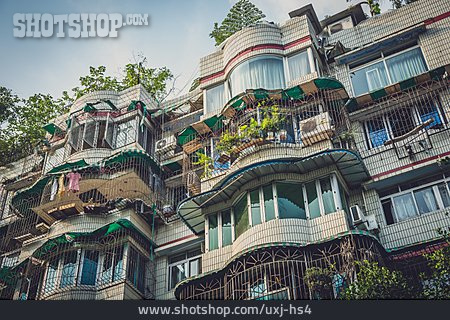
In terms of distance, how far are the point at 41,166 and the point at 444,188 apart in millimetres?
13770

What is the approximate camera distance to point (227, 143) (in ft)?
51.8

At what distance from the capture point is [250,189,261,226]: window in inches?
556

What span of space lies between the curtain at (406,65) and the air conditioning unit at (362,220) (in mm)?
4750

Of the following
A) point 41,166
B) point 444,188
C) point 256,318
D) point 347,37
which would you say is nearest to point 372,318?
point 256,318

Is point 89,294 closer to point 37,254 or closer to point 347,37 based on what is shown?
point 37,254

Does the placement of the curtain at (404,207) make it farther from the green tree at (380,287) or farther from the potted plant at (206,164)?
the potted plant at (206,164)

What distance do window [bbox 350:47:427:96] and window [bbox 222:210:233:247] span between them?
5310 mm

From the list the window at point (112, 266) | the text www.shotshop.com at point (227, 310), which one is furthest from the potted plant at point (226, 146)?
the text www.shotshop.com at point (227, 310)

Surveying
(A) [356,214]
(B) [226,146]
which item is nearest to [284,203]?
(A) [356,214]

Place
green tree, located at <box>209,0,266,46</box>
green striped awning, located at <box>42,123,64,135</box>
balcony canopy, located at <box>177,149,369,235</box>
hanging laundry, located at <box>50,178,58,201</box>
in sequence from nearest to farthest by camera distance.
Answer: balcony canopy, located at <box>177,149,369,235</box> → hanging laundry, located at <box>50,178,58,201</box> → green striped awning, located at <box>42,123,64,135</box> → green tree, located at <box>209,0,266,46</box>

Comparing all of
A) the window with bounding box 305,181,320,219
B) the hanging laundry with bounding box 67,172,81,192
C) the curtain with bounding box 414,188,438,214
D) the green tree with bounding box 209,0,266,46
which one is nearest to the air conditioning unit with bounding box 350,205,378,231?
the window with bounding box 305,181,320,219

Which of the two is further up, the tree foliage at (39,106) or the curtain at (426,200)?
the tree foliage at (39,106)

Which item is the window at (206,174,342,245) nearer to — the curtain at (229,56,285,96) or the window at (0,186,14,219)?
the curtain at (229,56,285,96)

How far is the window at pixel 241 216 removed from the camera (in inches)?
569
